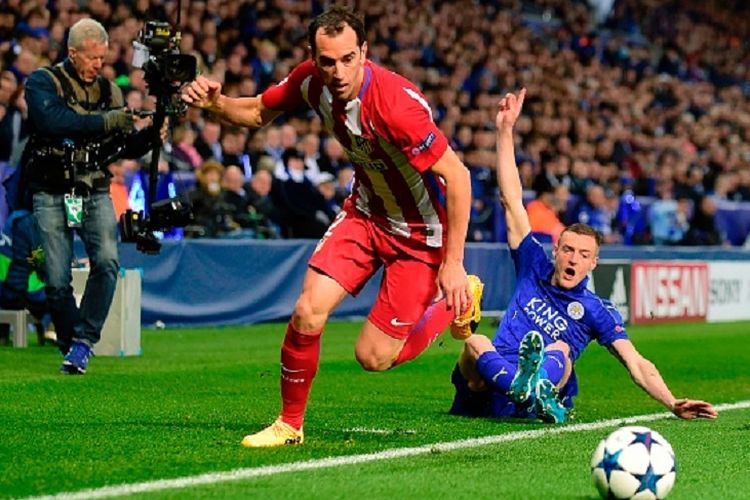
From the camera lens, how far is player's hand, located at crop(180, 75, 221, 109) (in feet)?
25.0

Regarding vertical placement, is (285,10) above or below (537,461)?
above

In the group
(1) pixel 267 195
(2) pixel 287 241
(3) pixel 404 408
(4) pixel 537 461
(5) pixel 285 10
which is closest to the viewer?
(4) pixel 537 461

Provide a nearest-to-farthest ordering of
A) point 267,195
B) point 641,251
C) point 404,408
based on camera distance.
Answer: point 404,408 → point 267,195 → point 641,251

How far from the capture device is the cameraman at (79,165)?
10.6 m

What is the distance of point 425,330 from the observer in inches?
312

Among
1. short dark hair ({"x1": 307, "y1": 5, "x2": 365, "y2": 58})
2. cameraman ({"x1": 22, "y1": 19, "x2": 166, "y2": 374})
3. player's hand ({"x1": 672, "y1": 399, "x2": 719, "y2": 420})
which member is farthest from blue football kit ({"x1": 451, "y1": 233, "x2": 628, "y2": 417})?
cameraman ({"x1": 22, "y1": 19, "x2": 166, "y2": 374})

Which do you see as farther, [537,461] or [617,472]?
[537,461]

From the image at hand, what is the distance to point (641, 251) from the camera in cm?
2136

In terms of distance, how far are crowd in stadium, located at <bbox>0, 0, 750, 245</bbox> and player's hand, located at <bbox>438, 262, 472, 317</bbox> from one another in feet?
16.7

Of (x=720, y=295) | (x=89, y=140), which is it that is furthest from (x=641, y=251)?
(x=89, y=140)

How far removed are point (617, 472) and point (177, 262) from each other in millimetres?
11067

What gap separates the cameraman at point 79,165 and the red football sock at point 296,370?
3.54m

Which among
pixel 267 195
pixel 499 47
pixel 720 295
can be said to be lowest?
pixel 720 295

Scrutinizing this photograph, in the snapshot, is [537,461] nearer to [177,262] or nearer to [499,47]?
[177,262]
